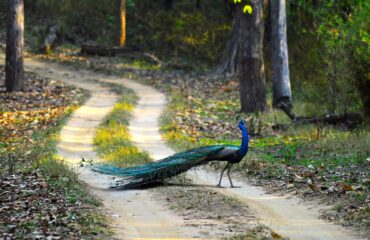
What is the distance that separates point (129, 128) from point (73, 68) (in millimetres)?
17176

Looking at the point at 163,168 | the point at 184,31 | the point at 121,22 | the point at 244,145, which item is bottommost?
the point at 163,168

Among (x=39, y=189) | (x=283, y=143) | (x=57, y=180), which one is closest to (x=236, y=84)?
(x=283, y=143)

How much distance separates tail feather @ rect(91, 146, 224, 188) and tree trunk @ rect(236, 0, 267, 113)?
12750mm

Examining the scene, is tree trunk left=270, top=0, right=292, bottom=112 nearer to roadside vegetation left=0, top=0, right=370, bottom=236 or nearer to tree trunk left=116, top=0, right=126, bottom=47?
roadside vegetation left=0, top=0, right=370, bottom=236

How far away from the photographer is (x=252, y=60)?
982 inches

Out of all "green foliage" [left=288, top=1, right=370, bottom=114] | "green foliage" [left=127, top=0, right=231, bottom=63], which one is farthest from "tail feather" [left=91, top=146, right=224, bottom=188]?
"green foliage" [left=127, top=0, right=231, bottom=63]

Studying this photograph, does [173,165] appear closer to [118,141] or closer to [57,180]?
[57,180]

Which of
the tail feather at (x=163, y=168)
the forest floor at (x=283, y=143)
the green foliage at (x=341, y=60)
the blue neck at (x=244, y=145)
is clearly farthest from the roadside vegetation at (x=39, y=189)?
the green foliage at (x=341, y=60)

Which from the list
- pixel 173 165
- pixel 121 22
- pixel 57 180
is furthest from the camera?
pixel 121 22

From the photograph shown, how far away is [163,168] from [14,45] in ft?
57.9

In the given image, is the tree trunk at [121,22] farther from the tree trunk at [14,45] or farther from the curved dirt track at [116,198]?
the curved dirt track at [116,198]

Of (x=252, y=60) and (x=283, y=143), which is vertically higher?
(x=252, y=60)

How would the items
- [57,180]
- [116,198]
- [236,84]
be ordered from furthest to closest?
[236,84] → [57,180] → [116,198]

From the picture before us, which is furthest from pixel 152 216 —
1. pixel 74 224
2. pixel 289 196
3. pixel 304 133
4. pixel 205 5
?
pixel 205 5
